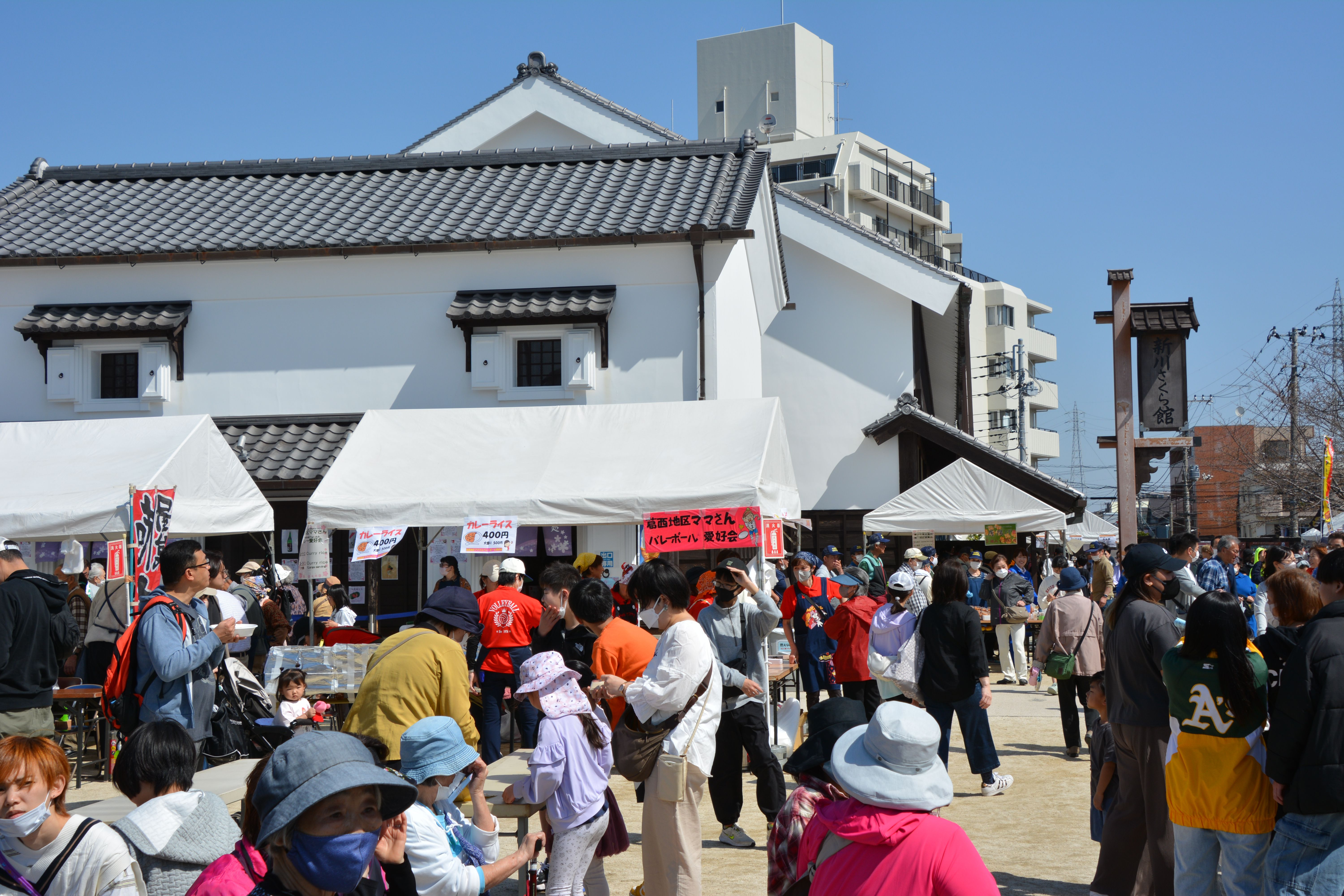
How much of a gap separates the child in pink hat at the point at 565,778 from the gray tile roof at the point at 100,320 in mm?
13058

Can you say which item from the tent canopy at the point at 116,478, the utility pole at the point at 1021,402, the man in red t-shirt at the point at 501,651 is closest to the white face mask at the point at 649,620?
the man in red t-shirt at the point at 501,651

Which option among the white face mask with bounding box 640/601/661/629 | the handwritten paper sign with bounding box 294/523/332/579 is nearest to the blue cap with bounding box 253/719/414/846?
the white face mask with bounding box 640/601/661/629

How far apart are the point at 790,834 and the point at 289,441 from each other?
13629 millimetres

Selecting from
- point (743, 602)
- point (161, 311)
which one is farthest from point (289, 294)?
point (743, 602)

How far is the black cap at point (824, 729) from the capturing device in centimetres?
361

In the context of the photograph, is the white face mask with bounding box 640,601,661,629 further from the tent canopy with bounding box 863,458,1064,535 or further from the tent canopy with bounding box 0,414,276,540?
the tent canopy with bounding box 863,458,1064,535

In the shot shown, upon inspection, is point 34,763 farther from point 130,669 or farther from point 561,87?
point 561,87

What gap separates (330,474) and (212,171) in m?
8.66

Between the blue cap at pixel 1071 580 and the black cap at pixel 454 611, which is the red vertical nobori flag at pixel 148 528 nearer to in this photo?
the black cap at pixel 454 611

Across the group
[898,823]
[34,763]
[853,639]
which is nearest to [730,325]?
[853,639]

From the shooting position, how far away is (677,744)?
18.7 ft

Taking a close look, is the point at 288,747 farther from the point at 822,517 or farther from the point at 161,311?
the point at 822,517

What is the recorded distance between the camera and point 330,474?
13234 millimetres

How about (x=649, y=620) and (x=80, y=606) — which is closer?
(x=649, y=620)
